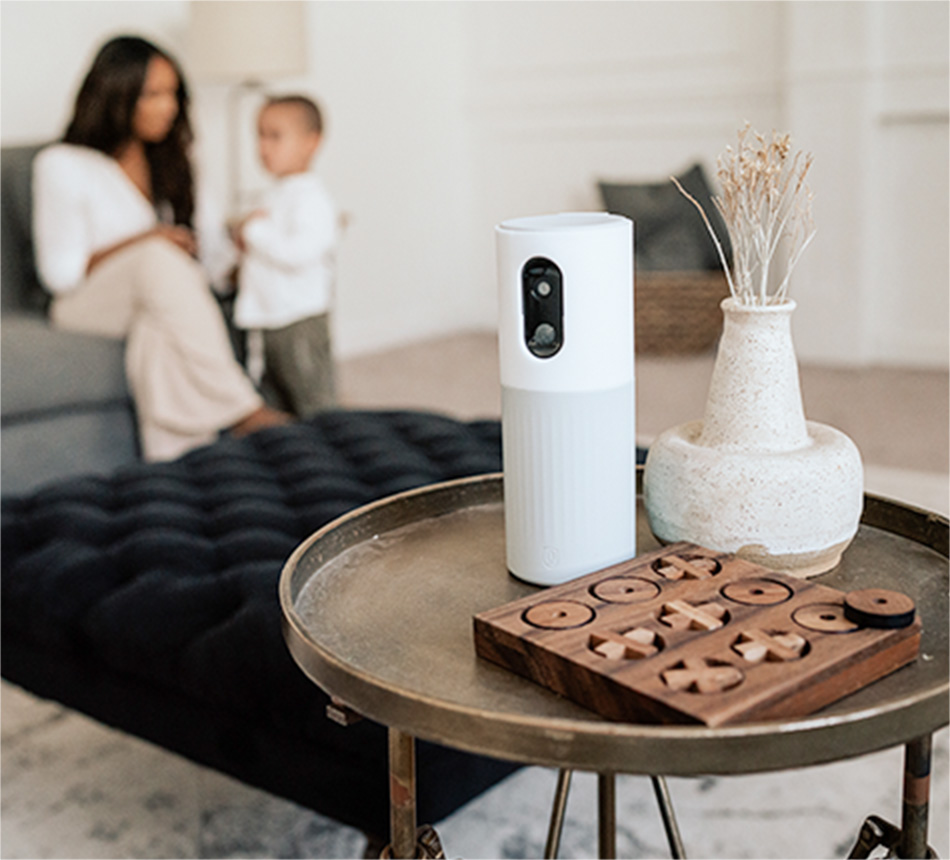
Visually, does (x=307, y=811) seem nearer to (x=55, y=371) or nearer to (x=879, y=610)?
(x=879, y=610)

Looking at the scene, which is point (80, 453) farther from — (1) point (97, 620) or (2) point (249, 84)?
(2) point (249, 84)

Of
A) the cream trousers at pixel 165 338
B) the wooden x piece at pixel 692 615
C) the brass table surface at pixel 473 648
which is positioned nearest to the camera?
the brass table surface at pixel 473 648

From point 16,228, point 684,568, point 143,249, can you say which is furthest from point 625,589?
point 16,228

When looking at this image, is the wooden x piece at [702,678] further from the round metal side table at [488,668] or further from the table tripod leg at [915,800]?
the table tripod leg at [915,800]

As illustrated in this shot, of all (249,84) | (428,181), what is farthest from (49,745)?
(428,181)

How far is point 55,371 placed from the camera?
264 cm

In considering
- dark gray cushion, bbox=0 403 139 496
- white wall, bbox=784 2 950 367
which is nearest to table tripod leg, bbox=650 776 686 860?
dark gray cushion, bbox=0 403 139 496

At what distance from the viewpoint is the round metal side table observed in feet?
2.30

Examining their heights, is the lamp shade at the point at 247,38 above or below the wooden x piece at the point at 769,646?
above

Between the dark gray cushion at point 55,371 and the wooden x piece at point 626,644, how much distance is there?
2078 millimetres

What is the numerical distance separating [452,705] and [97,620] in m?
0.74

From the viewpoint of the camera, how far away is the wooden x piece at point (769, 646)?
30.1 inches

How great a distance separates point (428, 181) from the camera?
483cm

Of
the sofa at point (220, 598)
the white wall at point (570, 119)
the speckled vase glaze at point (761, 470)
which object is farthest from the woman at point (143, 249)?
the speckled vase glaze at point (761, 470)
